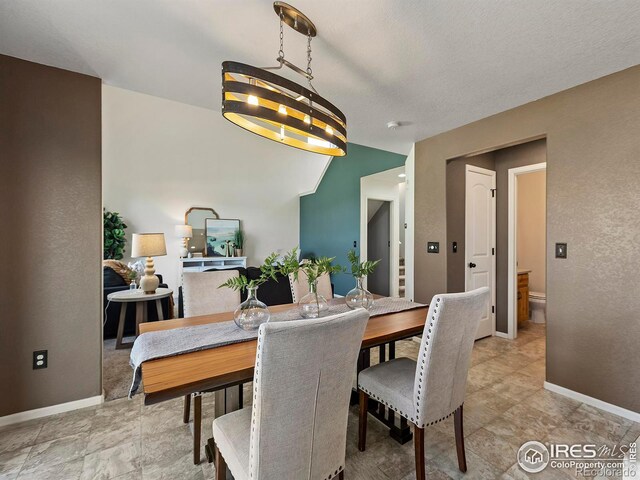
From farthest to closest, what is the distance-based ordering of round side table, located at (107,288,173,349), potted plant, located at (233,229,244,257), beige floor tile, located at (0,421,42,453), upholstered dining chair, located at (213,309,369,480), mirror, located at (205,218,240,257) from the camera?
Answer: potted plant, located at (233,229,244,257), mirror, located at (205,218,240,257), round side table, located at (107,288,173,349), beige floor tile, located at (0,421,42,453), upholstered dining chair, located at (213,309,369,480)

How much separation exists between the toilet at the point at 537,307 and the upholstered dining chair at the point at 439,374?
3.57 m

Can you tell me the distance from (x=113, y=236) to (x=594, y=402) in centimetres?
663

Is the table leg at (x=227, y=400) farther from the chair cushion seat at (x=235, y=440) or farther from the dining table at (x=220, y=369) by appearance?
the chair cushion seat at (x=235, y=440)

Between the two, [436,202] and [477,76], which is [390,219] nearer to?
[436,202]

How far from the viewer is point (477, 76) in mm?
2168

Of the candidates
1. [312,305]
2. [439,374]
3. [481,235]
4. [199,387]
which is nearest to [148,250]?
[312,305]

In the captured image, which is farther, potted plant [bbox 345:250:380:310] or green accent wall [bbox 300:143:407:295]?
green accent wall [bbox 300:143:407:295]

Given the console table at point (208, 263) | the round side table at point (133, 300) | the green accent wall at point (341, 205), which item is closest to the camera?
the round side table at point (133, 300)

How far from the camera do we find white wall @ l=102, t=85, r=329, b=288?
555 cm

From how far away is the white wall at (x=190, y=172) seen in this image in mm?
5551

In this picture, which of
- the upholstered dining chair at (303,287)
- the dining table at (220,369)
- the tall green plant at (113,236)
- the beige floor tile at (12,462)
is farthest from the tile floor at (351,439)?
the tall green plant at (113,236)

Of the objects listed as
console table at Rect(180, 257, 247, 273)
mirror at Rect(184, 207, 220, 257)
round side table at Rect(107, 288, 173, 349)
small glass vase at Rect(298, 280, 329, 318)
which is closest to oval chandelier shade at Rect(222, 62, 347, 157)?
small glass vase at Rect(298, 280, 329, 318)

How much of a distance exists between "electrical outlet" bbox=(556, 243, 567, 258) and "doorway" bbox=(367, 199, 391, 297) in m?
3.62

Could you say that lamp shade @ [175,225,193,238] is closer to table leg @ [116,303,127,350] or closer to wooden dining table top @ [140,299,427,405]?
table leg @ [116,303,127,350]
